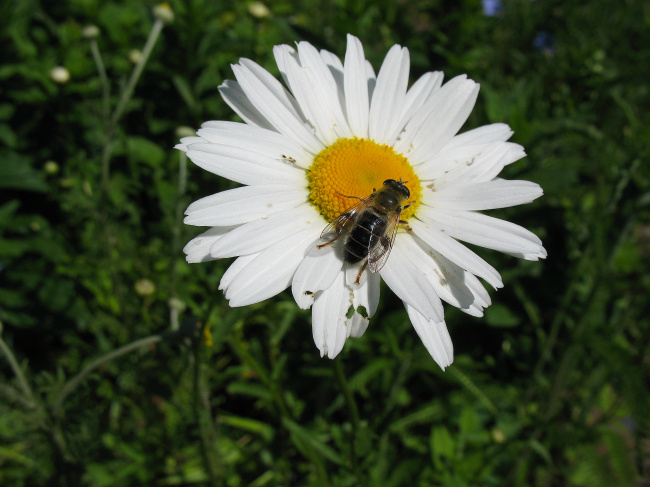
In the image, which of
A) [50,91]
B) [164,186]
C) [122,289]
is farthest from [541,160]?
[50,91]

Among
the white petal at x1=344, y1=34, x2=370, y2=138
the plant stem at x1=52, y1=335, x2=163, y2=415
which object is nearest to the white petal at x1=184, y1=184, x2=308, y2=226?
the white petal at x1=344, y1=34, x2=370, y2=138

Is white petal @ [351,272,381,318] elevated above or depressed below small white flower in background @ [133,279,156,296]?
above

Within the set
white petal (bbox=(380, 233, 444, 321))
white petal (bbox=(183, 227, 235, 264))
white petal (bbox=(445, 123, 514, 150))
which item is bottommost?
white petal (bbox=(380, 233, 444, 321))

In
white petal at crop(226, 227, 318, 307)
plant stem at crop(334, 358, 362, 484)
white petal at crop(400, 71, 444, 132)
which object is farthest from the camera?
white petal at crop(400, 71, 444, 132)

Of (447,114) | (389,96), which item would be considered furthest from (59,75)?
(447,114)

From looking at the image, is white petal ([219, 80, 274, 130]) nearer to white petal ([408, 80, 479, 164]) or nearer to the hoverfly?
the hoverfly

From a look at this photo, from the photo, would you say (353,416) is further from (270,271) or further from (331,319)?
(270,271)

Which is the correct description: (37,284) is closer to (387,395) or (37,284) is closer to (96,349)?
(96,349)
